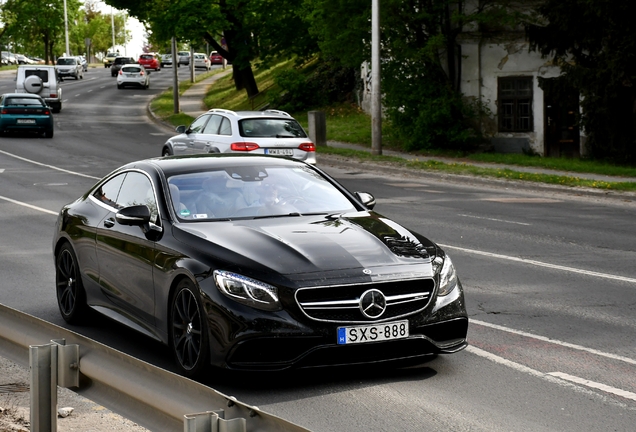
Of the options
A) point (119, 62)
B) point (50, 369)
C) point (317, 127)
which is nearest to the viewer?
point (50, 369)

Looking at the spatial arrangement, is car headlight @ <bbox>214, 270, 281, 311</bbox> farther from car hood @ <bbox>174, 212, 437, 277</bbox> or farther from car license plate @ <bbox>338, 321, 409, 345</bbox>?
car license plate @ <bbox>338, 321, 409, 345</bbox>

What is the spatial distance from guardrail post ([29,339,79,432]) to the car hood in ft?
6.84

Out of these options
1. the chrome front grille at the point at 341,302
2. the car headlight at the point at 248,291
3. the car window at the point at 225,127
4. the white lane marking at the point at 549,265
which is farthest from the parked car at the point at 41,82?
the chrome front grille at the point at 341,302

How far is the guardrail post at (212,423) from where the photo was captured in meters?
3.90

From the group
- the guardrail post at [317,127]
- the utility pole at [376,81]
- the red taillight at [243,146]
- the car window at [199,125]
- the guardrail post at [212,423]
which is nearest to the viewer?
the guardrail post at [212,423]

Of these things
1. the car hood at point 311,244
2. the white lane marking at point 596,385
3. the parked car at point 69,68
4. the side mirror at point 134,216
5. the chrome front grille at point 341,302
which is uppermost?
the parked car at point 69,68

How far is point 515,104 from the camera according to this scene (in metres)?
33.0

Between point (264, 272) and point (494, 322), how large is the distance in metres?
2.99

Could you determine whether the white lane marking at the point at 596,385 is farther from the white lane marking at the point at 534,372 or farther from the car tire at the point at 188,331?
the car tire at the point at 188,331

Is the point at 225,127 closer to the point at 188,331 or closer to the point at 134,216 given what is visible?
the point at 134,216

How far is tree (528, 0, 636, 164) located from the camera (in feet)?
88.5

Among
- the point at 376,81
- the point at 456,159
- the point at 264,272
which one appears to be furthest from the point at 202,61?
the point at 264,272

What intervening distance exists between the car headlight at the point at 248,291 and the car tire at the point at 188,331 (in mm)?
232

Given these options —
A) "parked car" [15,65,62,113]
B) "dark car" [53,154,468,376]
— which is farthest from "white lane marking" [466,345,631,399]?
"parked car" [15,65,62,113]
